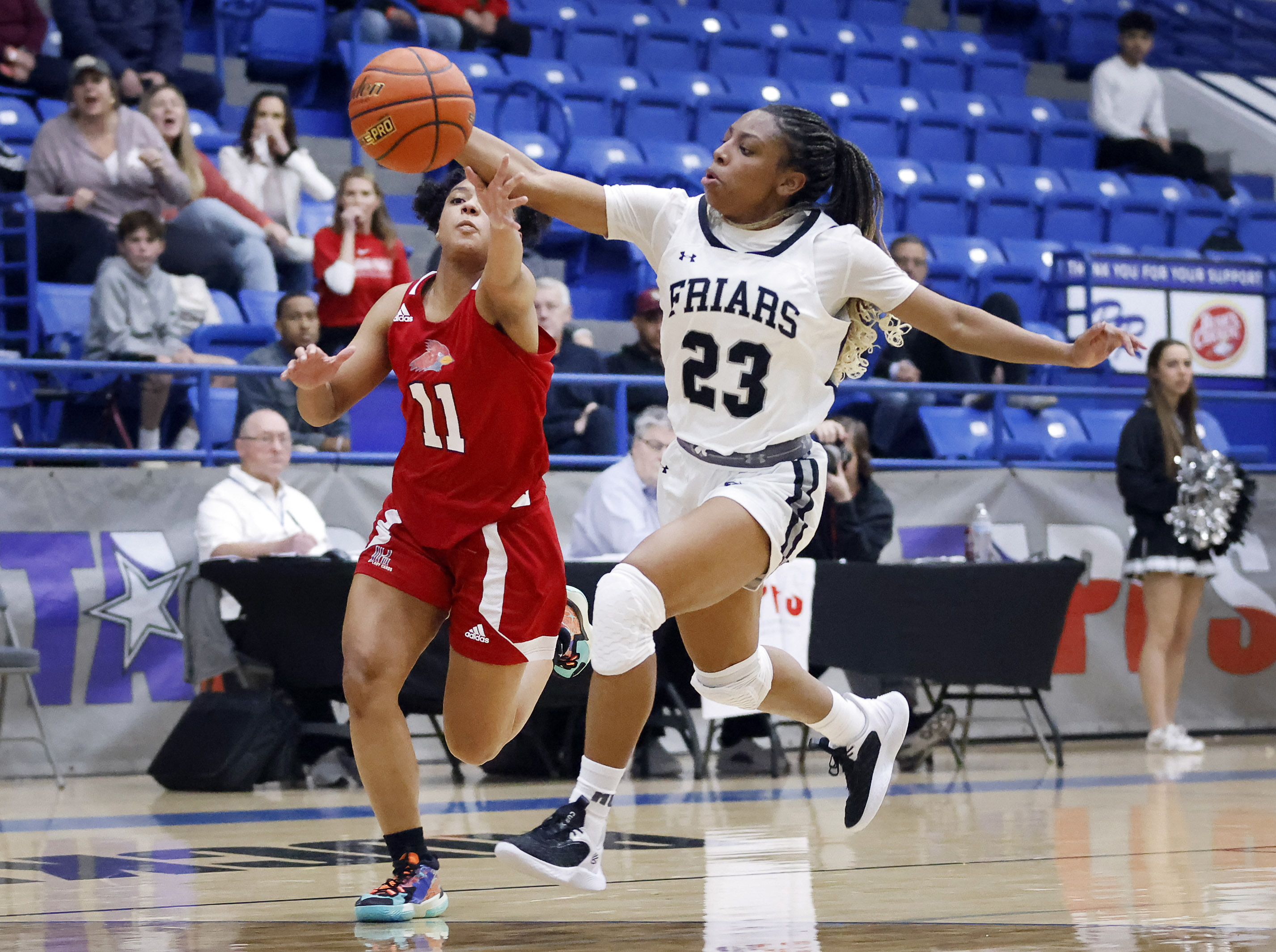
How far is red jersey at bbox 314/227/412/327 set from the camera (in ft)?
33.2

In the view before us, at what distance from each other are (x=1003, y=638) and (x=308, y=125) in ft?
23.8

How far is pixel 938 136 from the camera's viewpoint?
50.9 ft

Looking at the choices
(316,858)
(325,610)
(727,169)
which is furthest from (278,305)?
(727,169)

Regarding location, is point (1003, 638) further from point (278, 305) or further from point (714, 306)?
point (714, 306)

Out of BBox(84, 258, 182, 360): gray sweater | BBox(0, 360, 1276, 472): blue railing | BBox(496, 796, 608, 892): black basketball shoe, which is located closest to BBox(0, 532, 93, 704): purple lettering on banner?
BBox(0, 360, 1276, 472): blue railing

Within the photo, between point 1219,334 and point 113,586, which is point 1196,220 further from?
point 113,586

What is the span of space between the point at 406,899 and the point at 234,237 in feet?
23.6

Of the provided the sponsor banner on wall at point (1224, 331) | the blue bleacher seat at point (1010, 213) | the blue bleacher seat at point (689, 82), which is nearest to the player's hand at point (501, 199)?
the sponsor banner on wall at point (1224, 331)

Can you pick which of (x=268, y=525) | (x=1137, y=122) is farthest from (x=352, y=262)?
(x=1137, y=122)

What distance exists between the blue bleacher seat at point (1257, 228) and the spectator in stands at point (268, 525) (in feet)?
33.4

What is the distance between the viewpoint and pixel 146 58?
39.5 ft

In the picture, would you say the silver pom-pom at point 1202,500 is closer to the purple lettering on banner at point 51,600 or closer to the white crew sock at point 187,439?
the white crew sock at point 187,439

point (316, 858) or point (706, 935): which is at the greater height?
point (706, 935)

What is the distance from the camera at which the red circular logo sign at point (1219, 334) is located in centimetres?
1303
